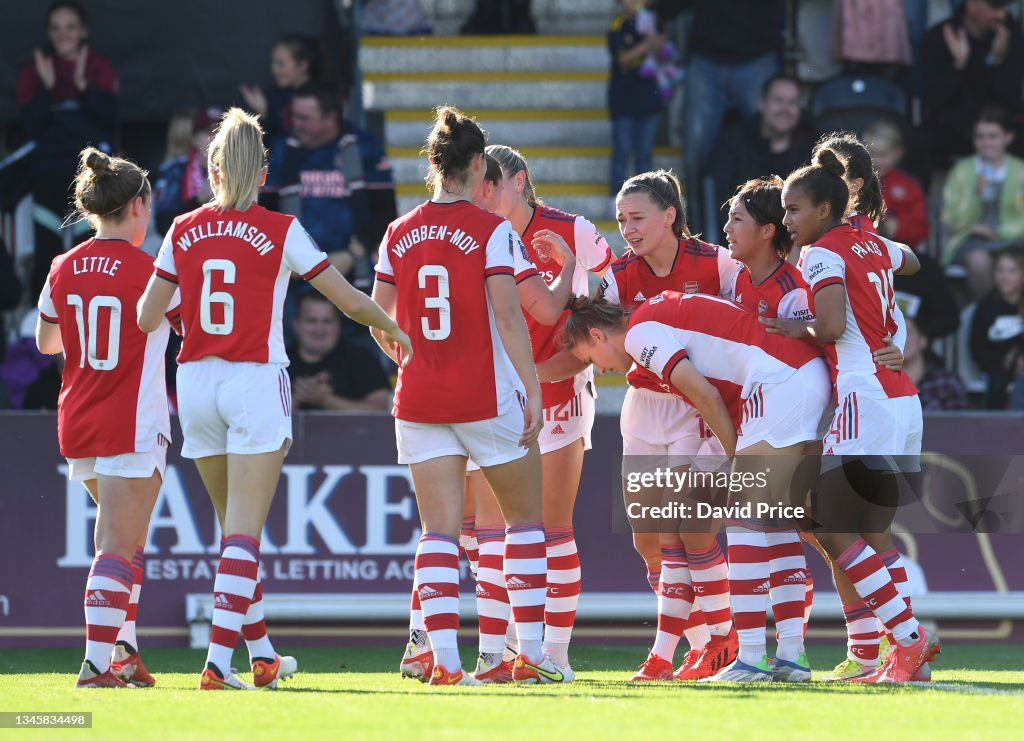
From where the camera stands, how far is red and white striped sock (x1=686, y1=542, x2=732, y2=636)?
6598mm

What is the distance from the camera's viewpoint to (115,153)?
12.0 meters

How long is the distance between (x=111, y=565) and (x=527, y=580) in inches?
62.4

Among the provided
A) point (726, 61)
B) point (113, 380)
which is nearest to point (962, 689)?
point (113, 380)

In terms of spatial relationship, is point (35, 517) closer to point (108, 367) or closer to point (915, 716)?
point (108, 367)

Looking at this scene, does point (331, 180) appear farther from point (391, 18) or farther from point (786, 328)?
point (786, 328)

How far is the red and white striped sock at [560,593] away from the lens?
6.61 m

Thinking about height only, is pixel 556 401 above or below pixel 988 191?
below

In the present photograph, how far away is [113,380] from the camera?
246 inches

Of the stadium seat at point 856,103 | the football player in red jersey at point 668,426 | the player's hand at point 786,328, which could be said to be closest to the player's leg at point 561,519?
the football player in red jersey at point 668,426

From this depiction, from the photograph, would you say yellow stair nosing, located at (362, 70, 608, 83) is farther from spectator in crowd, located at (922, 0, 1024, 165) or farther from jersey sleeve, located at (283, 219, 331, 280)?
jersey sleeve, located at (283, 219, 331, 280)

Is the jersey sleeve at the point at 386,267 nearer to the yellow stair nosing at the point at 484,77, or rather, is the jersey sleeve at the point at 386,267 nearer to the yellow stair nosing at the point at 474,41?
the yellow stair nosing at the point at 484,77

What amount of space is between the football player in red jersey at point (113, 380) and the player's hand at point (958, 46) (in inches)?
310

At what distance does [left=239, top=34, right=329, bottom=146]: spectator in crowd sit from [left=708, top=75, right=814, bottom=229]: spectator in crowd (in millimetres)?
3131

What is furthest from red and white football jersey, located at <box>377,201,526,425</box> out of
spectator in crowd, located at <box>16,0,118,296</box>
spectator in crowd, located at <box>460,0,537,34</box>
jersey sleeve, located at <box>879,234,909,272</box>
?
spectator in crowd, located at <box>460,0,537,34</box>
